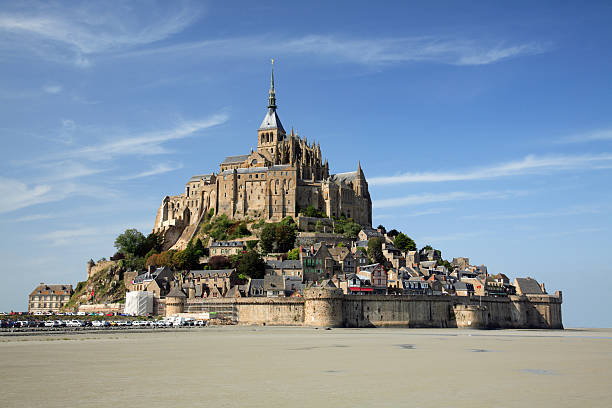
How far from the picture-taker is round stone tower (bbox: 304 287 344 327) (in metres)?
68.1

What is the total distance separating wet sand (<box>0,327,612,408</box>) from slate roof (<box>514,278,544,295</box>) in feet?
148

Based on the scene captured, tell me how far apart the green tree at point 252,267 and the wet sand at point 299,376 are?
149 feet

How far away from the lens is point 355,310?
230ft

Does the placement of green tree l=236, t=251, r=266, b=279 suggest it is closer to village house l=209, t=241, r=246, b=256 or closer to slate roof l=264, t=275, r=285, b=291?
slate roof l=264, t=275, r=285, b=291

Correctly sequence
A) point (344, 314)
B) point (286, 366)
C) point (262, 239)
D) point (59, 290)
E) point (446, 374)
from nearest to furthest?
point (446, 374) < point (286, 366) < point (344, 314) < point (262, 239) < point (59, 290)

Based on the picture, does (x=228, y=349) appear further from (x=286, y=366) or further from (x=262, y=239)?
(x=262, y=239)

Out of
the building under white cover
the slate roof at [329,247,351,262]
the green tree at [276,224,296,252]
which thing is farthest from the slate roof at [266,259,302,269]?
the building under white cover

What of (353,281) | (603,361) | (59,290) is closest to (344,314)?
(353,281)

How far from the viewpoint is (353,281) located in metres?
74.8

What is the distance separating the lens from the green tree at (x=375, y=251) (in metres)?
95.2

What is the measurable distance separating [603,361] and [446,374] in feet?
37.5

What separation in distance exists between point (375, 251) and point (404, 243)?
46.1ft

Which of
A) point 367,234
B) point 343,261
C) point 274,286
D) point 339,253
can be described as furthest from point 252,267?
point 367,234

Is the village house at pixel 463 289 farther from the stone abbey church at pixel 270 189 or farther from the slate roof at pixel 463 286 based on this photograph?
the stone abbey church at pixel 270 189
